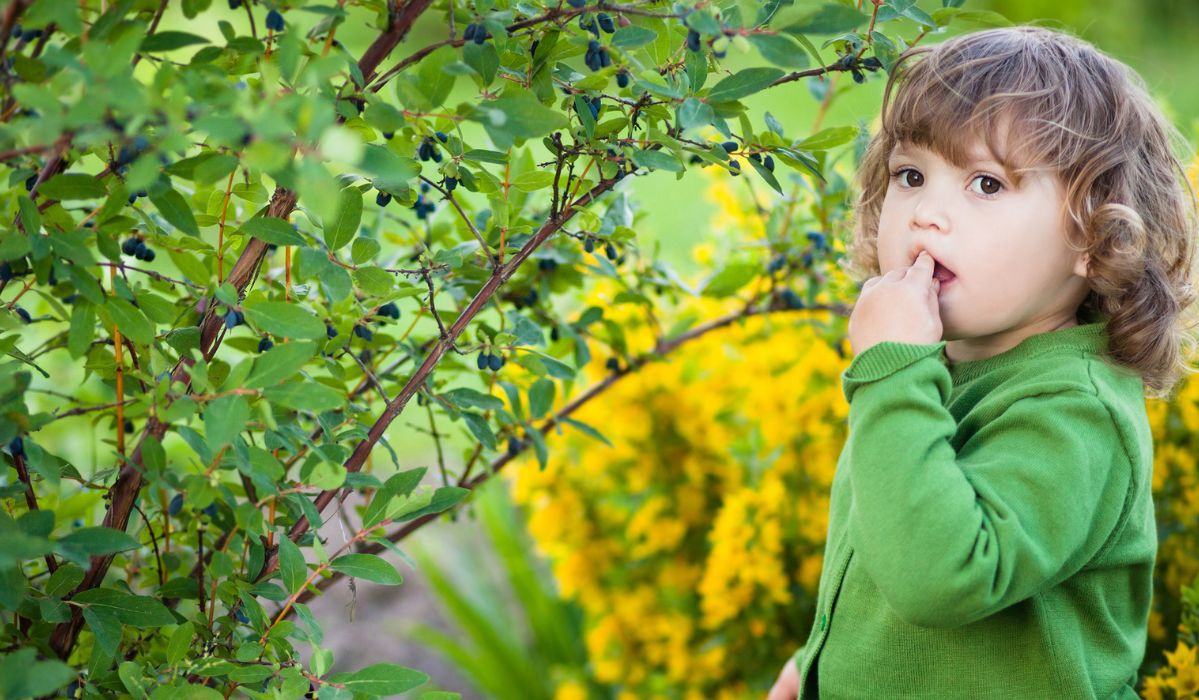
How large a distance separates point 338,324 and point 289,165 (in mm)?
420

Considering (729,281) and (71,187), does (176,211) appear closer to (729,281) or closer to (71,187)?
(71,187)

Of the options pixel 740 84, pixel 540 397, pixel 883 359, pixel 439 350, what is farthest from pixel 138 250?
pixel 883 359

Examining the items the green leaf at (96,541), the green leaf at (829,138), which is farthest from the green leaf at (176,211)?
the green leaf at (829,138)

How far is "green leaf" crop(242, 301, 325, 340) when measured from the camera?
0.90 metres

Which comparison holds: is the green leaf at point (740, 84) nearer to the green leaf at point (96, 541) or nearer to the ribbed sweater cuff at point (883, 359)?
the ribbed sweater cuff at point (883, 359)

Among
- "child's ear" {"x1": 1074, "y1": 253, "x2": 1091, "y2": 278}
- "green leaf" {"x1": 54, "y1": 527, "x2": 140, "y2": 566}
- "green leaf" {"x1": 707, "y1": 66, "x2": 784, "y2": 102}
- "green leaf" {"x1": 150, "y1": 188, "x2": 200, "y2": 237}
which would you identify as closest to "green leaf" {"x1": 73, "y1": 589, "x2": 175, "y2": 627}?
"green leaf" {"x1": 54, "y1": 527, "x2": 140, "y2": 566}

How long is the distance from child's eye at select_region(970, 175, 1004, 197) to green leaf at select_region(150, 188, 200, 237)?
Result: 0.74 m

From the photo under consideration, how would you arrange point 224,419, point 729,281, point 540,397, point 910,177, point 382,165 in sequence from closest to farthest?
point 382,165 < point 224,419 < point 910,177 < point 540,397 < point 729,281

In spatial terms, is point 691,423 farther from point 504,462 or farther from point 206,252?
point 206,252

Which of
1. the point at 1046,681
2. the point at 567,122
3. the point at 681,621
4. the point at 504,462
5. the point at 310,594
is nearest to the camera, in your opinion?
the point at 567,122

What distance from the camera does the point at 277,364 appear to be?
843 millimetres

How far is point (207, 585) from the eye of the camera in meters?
1.28

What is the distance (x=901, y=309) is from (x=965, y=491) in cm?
19

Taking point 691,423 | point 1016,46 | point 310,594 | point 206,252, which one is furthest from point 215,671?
point 691,423
